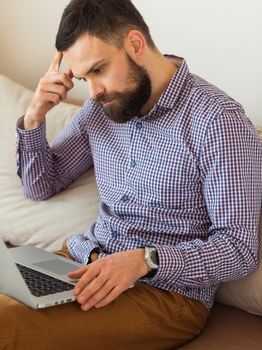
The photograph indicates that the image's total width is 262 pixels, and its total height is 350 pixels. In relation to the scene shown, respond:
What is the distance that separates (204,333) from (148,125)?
0.50 meters

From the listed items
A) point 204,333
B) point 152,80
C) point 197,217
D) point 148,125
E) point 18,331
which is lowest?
point 204,333

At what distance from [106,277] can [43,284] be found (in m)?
0.14

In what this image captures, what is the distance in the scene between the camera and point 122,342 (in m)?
1.41

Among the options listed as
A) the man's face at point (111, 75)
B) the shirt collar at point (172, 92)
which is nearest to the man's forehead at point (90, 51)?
the man's face at point (111, 75)

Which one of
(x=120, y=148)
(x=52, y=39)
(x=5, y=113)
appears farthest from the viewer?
(x=52, y=39)

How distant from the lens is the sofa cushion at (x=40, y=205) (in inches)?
72.2

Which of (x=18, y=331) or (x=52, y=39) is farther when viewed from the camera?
(x=52, y=39)

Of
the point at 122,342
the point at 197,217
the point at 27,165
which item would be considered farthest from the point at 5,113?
the point at 122,342

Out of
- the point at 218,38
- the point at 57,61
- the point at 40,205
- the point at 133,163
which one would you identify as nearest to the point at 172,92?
the point at 133,163

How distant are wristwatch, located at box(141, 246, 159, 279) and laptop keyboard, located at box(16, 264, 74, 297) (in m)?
0.17

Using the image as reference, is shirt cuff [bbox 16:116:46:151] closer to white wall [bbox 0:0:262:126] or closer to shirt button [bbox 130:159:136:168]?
shirt button [bbox 130:159:136:168]

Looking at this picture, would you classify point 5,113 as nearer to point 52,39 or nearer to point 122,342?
point 52,39

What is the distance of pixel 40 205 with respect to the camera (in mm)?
1875

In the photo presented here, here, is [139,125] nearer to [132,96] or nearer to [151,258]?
[132,96]
